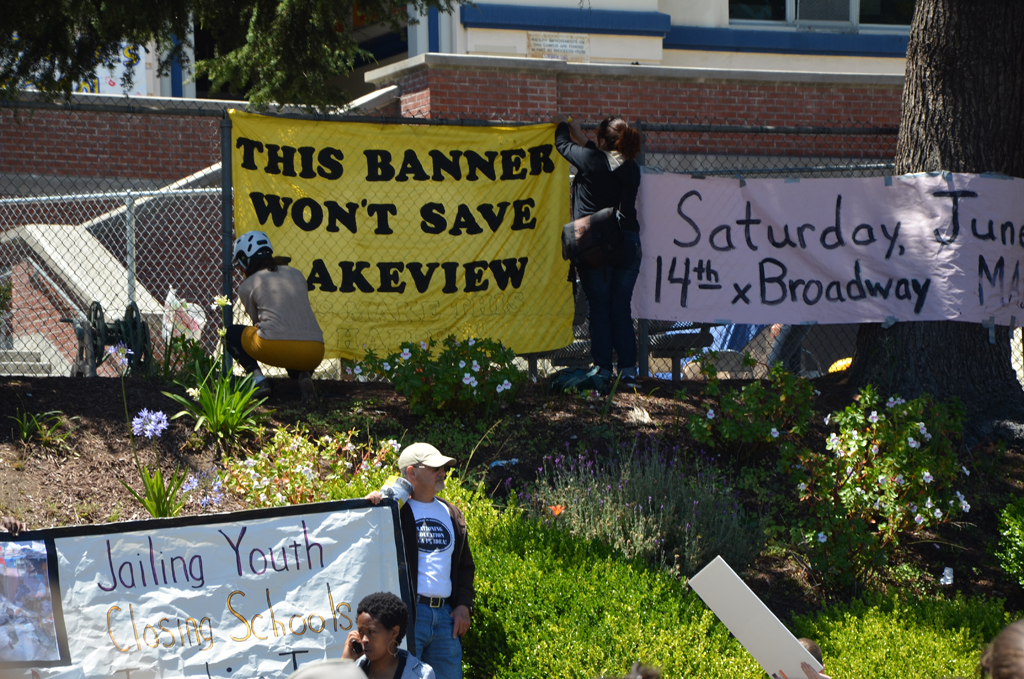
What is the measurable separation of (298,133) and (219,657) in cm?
457

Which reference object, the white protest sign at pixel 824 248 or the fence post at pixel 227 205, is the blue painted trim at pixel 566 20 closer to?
the white protest sign at pixel 824 248

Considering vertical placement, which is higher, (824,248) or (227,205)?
(227,205)

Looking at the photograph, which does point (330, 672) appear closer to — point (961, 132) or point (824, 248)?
point (824, 248)

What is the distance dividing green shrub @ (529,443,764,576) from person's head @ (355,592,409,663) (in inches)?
70.8

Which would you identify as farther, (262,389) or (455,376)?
(262,389)

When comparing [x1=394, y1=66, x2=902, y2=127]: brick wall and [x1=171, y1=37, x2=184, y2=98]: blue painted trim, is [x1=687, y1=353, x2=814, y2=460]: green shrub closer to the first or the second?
[x1=394, y1=66, x2=902, y2=127]: brick wall

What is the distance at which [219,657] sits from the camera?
421cm

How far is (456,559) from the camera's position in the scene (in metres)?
4.41

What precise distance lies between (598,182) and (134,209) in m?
6.38

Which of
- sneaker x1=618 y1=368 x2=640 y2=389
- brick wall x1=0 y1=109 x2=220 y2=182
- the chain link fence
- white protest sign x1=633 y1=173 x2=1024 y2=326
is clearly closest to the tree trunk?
white protest sign x1=633 y1=173 x2=1024 y2=326

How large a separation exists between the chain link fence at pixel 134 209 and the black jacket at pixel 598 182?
3.56 metres

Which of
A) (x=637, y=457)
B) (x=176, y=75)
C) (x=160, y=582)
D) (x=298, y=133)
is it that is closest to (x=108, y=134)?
(x=176, y=75)

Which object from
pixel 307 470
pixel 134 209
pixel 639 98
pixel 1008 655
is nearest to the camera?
pixel 1008 655

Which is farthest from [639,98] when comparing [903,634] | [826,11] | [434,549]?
[434,549]
